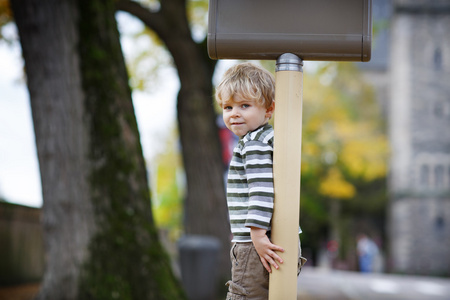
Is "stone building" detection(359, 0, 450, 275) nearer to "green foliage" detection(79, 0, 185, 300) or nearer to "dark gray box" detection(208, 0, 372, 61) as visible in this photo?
"green foliage" detection(79, 0, 185, 300)

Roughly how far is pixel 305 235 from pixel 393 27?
1399cm

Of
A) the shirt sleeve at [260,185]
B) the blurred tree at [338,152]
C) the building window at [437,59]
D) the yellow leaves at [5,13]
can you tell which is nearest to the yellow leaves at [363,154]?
the blurred tree at [338,152]

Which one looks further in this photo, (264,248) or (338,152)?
(338,152)

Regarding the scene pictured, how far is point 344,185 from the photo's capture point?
31.4m

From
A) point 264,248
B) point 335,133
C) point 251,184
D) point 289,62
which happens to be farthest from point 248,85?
point 335,133

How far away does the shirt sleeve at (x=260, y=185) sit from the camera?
7.50ft

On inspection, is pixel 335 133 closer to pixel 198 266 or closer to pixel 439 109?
pixel 439 109

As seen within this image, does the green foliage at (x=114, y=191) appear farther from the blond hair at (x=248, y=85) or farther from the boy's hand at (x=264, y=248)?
the boy's hand at (x=264, y=248)

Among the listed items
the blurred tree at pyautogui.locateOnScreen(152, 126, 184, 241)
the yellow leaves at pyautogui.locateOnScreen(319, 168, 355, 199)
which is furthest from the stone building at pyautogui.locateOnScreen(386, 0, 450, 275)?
the blurred tree at pyautogui.locateOnScreen(152, 126, 184, 241)

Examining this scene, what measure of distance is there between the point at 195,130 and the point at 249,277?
8.40m

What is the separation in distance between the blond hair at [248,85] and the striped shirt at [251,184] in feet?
0.42

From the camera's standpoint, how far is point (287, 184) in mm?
2240

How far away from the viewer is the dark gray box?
2.22m

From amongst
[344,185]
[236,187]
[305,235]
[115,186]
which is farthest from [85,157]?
[305,235]
